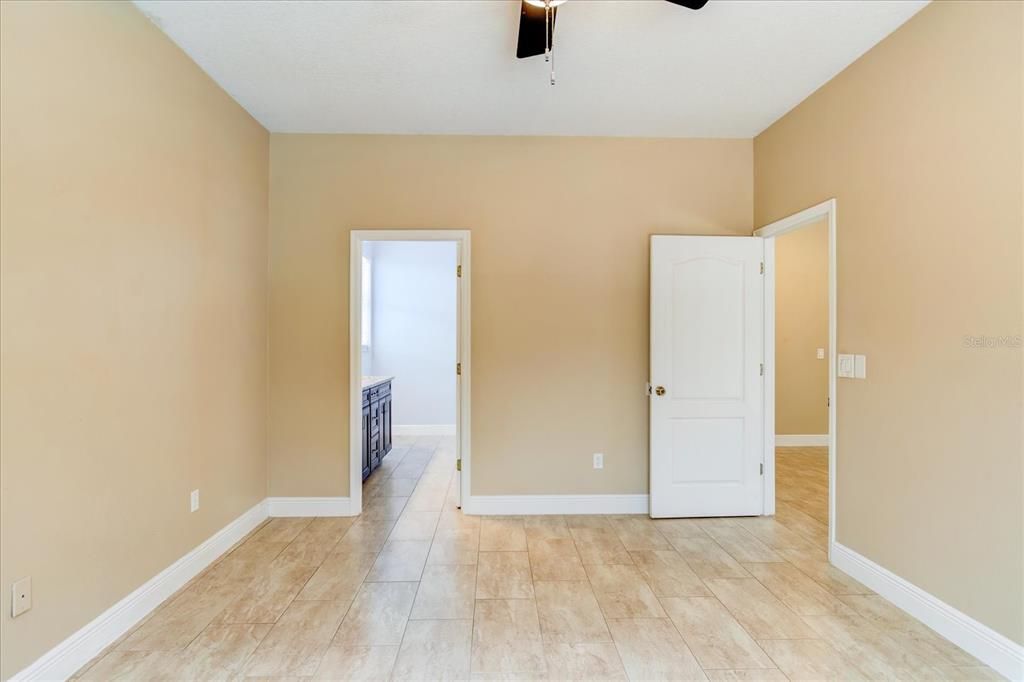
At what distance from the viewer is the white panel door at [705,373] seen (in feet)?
11.0

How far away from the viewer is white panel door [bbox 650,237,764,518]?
3.35m

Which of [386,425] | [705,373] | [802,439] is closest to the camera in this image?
[705,373]

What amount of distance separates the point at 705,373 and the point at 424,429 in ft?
13.7

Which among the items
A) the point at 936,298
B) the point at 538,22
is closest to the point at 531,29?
the point at 538,22

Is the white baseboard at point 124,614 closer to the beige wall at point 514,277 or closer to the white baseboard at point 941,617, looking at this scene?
the beige wall at point 514,277

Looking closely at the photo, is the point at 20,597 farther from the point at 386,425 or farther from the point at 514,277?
the point at 386,425

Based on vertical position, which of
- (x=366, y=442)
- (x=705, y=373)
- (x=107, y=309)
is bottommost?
(x=366, y=442)

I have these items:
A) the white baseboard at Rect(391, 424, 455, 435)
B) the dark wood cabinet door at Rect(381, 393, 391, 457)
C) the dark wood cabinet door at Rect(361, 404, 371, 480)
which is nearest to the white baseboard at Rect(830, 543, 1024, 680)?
the dark wood cabinet door at Rect(361, 404, 371, 480)

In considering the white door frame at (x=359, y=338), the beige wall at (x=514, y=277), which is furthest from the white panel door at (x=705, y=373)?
the white door frame at (x=359, y=338)

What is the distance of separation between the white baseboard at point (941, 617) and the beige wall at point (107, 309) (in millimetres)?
3581

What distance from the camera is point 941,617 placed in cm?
202

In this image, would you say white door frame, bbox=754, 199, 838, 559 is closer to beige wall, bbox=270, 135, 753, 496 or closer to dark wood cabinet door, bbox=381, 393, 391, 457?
beige wall, bbox=270, 135, 753, 496

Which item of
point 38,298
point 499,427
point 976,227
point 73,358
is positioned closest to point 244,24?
point 38,298

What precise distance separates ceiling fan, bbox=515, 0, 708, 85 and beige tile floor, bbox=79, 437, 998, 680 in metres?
2.53
